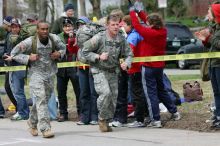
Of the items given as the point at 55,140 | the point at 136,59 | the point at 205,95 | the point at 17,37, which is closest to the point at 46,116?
the point at 55,140

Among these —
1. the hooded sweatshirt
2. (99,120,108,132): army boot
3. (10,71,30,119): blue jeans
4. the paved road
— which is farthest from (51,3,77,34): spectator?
the hooded sweatshirt

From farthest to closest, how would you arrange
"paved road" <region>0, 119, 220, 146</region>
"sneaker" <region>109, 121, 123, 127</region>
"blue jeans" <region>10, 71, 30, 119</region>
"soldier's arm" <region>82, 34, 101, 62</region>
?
"blue jeans" <region>10, 71, 30, 119</region> → "sneaker" <region>109, 121, 123, 127</region> → "soldier's arm" <region>82, 34, 101, 62</region> → "paved road" <region>0, 119, 220, 146</region>

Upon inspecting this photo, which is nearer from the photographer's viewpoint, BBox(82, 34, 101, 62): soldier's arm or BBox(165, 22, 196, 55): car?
BBox(82, 34, 101, 62): soldier's arm

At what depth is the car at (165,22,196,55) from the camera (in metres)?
27.1

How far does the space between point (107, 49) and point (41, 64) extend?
1156mm

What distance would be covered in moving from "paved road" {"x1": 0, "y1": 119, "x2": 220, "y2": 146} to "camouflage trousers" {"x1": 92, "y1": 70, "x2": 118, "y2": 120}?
37cm

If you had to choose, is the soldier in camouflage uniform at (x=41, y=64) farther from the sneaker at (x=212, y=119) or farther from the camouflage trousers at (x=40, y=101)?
the sneaker at (x=212, y=119)

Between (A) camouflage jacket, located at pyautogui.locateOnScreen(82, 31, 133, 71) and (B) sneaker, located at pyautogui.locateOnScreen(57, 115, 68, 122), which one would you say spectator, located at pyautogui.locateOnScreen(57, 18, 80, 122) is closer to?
(B) sneaker, located at pyautogui.locateOnScreen(57, 115, 68, 122)

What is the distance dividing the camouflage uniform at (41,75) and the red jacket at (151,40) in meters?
1.36

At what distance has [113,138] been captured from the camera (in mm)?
10172

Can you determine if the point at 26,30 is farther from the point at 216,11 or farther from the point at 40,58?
the point at 216,11

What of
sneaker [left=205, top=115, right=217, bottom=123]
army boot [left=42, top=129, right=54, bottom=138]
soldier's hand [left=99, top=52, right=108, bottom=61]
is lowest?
army boot [left=42, top=129, right=54, bottom=138]

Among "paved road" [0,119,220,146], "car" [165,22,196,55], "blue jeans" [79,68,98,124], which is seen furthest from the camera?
"car" [165,22,196,55]

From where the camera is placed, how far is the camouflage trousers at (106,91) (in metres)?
10.5
